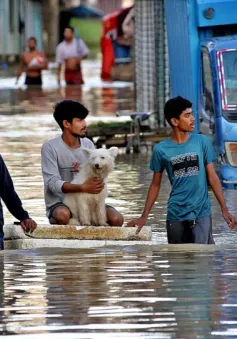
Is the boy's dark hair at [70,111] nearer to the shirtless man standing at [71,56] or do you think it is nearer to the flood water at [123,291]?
the flood water at [123,291]

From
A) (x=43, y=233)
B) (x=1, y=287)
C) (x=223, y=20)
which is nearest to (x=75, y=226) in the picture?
(x=43, y=233)

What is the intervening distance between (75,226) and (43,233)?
0.86 ft

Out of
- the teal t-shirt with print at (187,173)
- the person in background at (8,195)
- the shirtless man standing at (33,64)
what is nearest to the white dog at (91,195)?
the teal t-shirt with print at (187,173)

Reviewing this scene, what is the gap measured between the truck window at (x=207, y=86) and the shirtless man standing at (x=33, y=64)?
20274mm

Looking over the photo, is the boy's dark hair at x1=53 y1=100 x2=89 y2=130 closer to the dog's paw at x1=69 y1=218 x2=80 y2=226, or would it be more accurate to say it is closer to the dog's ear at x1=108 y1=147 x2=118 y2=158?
the dog's ear at x1=108 y1=147 x2=118 y2=158

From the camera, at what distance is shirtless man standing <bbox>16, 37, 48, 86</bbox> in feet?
122

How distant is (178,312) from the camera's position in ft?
24.6

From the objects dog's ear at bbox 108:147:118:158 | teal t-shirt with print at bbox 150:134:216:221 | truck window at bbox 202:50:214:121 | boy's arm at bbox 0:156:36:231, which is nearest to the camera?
boy's arm at bbox 0:156:36:231

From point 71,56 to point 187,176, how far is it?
2896cm

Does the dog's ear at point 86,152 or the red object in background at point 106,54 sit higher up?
the red object in background at point 106,54

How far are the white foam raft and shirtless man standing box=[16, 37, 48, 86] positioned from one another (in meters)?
27.0

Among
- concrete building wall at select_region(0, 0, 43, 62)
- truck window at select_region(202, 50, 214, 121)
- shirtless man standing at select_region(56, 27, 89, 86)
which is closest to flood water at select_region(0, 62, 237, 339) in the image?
truck window at select_region(202, 50, 214, 121)

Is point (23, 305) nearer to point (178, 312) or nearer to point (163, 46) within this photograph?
point (178, 312)

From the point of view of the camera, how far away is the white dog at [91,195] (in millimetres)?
10039
